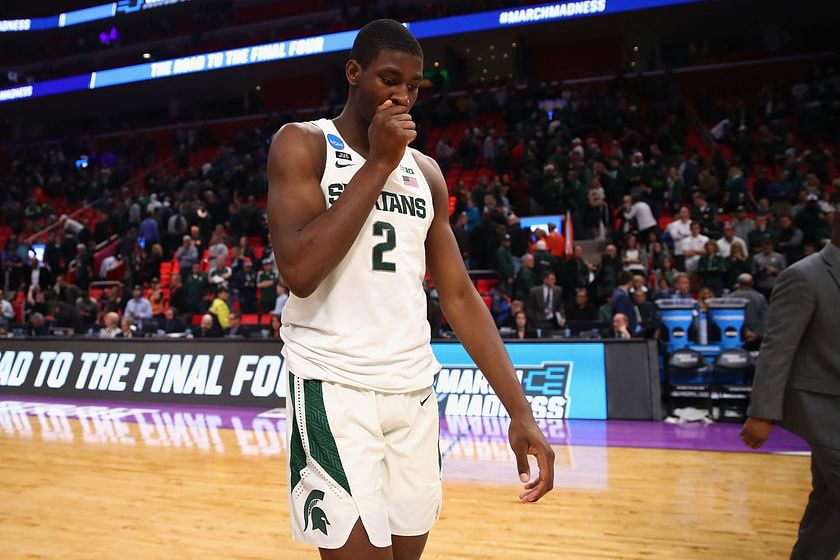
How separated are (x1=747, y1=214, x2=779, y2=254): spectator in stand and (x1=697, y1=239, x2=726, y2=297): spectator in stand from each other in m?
0.71

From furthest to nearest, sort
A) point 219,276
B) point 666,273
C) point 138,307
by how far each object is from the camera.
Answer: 1. point 219,276
2. point 138,307
3. point 666,273

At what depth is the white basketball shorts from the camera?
1.89 metres

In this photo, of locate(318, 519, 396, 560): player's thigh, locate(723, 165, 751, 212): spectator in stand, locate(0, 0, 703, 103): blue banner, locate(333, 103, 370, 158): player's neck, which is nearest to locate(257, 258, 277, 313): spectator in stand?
locate(723, 165, 751, 212): spectator in stand

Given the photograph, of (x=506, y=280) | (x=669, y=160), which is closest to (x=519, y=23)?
(x=669, y=160)

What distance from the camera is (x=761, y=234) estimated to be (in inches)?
429

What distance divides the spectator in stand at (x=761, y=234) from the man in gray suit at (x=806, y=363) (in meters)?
8.25

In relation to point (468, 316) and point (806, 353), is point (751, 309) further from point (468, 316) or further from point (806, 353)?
point (468, 316)

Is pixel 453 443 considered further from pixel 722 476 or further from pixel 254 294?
pixel 254 294

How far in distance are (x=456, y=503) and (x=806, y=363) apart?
2889 mm

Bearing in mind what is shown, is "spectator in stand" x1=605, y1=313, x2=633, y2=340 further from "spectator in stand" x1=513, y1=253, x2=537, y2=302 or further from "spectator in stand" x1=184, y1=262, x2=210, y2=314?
"spectator in stand" x1=184, y1=262, x2=210, y2=314

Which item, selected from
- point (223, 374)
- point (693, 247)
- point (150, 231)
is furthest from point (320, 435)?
point (150, 231)

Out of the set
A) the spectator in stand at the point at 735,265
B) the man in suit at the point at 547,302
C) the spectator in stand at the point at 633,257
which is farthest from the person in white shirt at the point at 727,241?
the man in suit at the point at 547,302

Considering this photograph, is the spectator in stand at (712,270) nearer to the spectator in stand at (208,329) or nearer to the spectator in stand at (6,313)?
the spectator in stand at (208,329)

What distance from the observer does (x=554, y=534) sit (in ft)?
15.1
